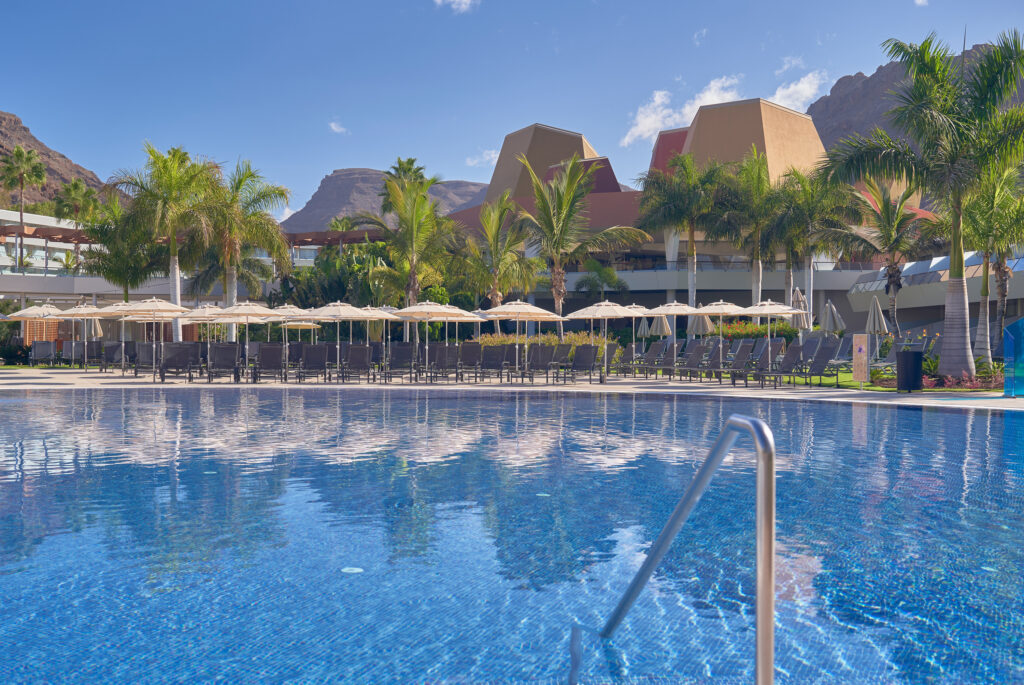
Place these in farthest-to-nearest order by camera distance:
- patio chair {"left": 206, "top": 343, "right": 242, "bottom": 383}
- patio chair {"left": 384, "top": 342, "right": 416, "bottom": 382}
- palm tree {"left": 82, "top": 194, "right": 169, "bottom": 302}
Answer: palm tree {"left": 82, "top": 194, "right": 169, "bottom": 302}
patio chair {"left": 384, "top": 342, "right": 416, "bottom": 382}
patio chair {"left": 206, "top": 343, "right": 242, "bottom": 383}

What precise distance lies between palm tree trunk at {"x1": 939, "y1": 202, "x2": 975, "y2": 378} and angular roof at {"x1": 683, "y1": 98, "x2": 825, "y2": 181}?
3199 cm

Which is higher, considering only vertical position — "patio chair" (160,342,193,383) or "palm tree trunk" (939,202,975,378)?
"palm tree trunk" (939,202,975,378)

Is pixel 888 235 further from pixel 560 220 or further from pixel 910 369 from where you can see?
pixel 910 369

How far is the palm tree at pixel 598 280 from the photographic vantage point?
140ft

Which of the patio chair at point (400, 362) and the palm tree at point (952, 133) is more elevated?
the palm tree at point (952, 133)

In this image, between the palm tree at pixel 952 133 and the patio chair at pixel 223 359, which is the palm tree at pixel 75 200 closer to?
the patio chair at pixel 223 359

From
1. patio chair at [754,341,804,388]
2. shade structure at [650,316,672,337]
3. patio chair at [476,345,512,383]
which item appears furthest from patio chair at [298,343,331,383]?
shade structure at [650,316,672,337]

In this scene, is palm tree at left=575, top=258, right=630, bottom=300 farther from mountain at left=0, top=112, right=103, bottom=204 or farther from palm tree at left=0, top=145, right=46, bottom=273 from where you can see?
mountain at left=0, top=112, right=103, bottom=204

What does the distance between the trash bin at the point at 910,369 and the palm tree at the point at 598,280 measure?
26.4 meters

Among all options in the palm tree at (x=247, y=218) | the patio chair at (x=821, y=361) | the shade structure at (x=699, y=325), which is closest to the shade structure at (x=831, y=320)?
the shade structure at (x=699, y=325)

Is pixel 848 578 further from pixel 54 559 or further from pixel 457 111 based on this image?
pixel 457 111

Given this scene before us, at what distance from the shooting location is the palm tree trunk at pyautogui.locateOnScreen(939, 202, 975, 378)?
1673 centimetres

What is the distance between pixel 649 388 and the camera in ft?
60.5

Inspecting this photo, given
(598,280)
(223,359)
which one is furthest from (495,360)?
(598,280)
